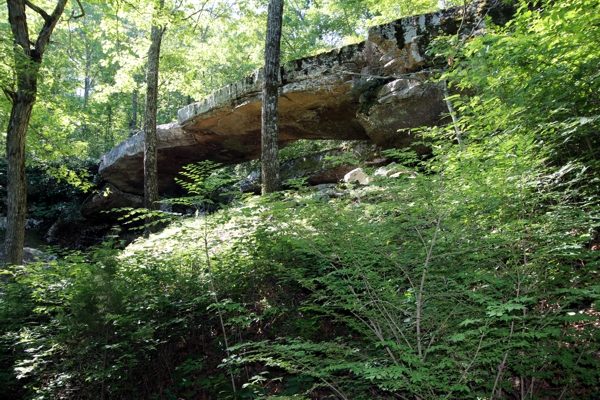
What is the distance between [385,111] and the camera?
8.75 meters

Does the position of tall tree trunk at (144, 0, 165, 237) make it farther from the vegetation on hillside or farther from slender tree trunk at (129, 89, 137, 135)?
slender tree trunk at (129, 89, 137, 135)

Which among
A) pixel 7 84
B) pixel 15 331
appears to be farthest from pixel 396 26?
pixel 15 331

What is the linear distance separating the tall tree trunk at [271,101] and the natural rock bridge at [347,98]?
6.64 ft

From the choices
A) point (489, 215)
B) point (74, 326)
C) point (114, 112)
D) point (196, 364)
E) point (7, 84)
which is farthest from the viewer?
point (114, 112)

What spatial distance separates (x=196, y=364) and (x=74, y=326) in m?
1.21

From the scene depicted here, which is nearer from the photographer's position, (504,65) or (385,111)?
(504,65)

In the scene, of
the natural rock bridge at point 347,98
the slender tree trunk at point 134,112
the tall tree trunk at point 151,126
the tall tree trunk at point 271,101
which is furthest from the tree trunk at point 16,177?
the slender tree trunk at point 134,112

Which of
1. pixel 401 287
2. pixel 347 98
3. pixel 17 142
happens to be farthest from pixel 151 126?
pixel 401 287

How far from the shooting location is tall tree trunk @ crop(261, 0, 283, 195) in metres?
6.78

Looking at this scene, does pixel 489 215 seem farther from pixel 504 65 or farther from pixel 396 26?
pixel 396 26

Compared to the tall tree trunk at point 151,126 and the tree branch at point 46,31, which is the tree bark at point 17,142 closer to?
the tree branch at point 46,31

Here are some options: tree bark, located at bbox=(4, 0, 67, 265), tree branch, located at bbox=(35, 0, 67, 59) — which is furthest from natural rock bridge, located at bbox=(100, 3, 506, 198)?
tree bark, located at bbox=(4, 0, 67, 265)

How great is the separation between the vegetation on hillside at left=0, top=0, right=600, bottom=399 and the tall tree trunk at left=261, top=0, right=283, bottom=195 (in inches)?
89.9

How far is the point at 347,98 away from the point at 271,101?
3027 mm
